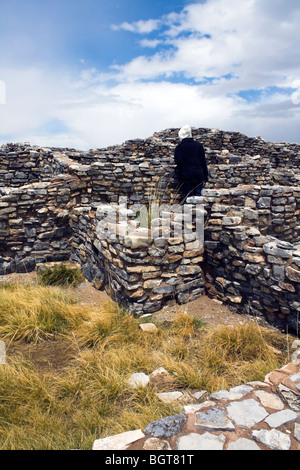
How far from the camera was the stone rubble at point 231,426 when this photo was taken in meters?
2.02

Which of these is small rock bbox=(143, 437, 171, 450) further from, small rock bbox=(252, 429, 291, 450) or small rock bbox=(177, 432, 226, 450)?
small rock bbox=(252, 429, 291, 450)

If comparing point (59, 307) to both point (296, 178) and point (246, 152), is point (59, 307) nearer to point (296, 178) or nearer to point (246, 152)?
point (296, 178)

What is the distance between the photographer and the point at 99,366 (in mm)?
3266

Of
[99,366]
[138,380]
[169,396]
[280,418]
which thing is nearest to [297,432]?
[280,418]

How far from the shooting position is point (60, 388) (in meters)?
3.05

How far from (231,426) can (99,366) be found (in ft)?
5.25

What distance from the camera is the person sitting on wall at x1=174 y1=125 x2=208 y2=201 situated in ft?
23.9

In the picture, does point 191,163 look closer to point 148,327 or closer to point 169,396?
point 148,327

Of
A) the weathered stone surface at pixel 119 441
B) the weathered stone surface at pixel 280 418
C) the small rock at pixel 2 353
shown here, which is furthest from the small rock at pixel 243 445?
the small rock at pixel 2 353

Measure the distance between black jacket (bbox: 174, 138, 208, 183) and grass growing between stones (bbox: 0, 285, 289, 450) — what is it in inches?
159

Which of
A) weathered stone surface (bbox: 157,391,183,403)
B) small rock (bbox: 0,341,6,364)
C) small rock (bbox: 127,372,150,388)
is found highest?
small rock (bbox: 0,341,6,364)

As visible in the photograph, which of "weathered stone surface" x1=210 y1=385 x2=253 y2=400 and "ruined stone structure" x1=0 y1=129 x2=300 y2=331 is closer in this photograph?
"weathered stone surface" x1=210 y1=385 x2=253 y2=400

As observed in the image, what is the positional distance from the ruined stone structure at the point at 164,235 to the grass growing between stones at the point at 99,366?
0.58 metres

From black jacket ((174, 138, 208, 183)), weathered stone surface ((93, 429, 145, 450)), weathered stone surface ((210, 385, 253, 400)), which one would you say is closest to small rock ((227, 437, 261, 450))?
weathered stone surface ((210, 385, 253, 400))
